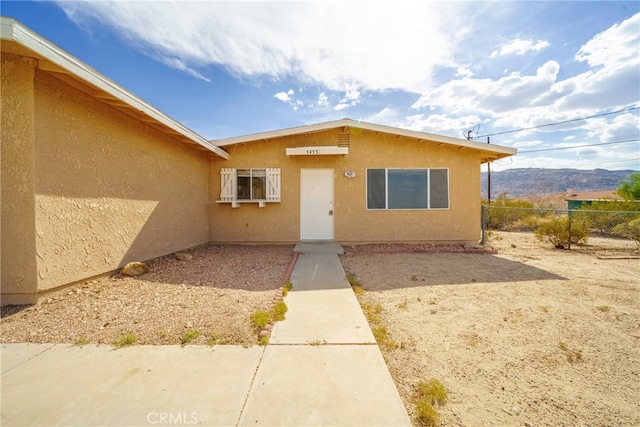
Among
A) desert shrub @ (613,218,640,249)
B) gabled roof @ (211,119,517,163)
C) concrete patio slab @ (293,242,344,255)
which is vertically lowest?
concrete patio slab @ (293,242,344,255)

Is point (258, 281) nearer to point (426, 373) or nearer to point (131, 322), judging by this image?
point (131, 322)

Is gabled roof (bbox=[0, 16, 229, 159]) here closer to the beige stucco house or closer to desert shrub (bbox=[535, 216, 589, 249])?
the beige stucco house

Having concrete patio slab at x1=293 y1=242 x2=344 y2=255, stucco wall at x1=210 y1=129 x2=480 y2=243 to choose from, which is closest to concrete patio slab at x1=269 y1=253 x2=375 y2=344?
concrete patio slab at x1=293 y1=242 x2=344 y2=255

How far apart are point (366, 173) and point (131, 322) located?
6.66 m

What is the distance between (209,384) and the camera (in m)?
2.02

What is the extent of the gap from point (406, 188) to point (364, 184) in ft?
4.36

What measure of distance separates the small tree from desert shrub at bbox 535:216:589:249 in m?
9.52

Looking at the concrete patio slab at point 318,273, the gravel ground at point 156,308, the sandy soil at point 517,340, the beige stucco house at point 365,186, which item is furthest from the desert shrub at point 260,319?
the beige stucco house at point 365,186

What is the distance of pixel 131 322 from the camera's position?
9.96 feet

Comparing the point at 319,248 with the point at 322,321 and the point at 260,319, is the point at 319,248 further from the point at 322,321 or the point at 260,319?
the point at 260,319

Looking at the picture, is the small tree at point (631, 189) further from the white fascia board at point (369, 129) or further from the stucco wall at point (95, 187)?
the stucco wall at point (95, 187)

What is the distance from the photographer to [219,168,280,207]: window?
25.9 ft

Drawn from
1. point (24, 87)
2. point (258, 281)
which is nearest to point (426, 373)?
point (258, 281)

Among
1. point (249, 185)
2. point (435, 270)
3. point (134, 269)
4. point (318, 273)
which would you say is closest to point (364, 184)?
point (435, 270)
